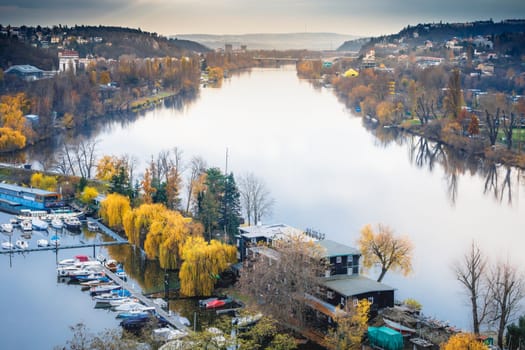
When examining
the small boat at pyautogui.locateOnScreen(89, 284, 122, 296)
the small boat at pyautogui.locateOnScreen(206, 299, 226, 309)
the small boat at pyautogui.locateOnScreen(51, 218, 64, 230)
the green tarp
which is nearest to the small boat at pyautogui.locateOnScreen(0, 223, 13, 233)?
the small boat at pyautogui.locateOnScreen(51, 218, 64, 230)

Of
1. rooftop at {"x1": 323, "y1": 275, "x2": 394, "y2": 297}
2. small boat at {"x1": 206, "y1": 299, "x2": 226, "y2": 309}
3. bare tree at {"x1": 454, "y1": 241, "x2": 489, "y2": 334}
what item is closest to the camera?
bare tree at {"x1": 454, "y1": 241, "x2": 489, "y2": 334}

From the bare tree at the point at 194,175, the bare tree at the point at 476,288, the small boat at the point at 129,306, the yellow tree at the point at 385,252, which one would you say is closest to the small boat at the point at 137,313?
the small boat at the point at 129,306

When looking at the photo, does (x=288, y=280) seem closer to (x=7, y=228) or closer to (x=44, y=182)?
(x=7, y=228)

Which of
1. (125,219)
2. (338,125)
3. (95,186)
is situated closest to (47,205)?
(95,186)

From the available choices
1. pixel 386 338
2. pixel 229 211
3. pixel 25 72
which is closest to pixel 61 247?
pixel 229 211

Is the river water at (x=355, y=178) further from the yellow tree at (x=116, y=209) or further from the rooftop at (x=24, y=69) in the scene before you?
the rooftop at (x=24, y=69)

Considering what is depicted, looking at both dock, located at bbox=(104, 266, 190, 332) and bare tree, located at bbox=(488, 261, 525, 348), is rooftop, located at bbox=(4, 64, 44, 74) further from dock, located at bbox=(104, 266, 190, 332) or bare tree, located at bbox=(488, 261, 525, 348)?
bare tree, located at bbox=(488, 261, 525, 348)

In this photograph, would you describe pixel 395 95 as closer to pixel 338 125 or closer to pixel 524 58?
pixel 338 125
